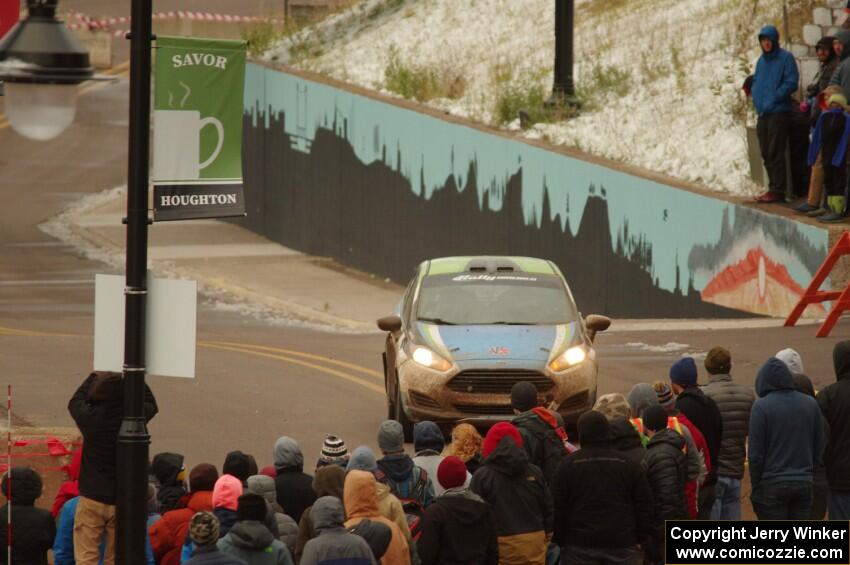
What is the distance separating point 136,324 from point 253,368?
12495 mm

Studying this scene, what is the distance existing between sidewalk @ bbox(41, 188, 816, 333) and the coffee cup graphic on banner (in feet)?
46.8

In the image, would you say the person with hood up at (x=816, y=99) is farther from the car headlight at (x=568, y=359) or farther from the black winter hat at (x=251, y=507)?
the black winter hat at (x=251, y=507)

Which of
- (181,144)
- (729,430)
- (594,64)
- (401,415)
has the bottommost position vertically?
(401,415)

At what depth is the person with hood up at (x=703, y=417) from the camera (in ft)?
40.9

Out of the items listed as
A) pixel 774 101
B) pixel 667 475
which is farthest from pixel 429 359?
pixel 774 101

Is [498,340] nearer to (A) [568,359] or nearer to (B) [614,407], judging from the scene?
(A) [568,359]

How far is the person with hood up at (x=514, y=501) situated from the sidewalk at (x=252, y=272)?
13758 millimetres

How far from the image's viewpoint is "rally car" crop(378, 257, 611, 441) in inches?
666

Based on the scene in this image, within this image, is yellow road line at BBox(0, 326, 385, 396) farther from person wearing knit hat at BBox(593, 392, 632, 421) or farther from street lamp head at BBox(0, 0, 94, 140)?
street lamp head at BBox(0, 0, 94, 140)

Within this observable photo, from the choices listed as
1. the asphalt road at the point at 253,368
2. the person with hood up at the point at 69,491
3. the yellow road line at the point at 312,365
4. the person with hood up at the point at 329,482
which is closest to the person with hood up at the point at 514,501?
the person with hood up at the point at 329,482

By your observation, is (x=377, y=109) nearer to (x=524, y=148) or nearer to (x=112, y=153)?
(x=524, y=148)

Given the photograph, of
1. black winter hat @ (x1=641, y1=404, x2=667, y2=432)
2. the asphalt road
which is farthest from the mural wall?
black winter hat @ (x1=641, y1=404, x2=667, y2=432)

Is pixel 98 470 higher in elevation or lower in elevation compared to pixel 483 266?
higher

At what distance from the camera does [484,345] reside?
1728 cm
